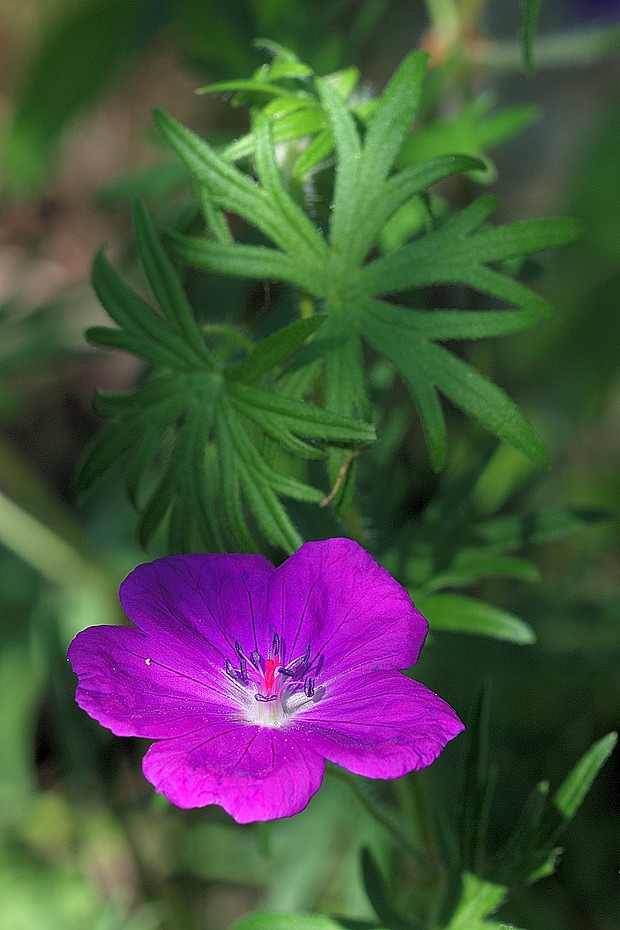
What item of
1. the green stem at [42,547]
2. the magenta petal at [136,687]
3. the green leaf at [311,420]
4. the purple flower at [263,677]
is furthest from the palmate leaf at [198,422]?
the green stem at [42,547]

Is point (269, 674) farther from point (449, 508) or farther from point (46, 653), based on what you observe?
point (46, 653)

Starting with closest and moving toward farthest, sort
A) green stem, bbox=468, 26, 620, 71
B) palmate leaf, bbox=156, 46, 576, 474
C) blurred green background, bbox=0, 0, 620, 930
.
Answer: palmate leaf, bbox=156, 46, 576, 474 < green stem, bbox=468, 26, 620, 71 < blurred green background, bbox=0, 0, 620, 930

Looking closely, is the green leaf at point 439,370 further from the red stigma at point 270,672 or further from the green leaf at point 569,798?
the green leaf at point 569,798

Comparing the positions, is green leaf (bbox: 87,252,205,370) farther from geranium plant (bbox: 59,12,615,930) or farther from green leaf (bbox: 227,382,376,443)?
green leaf (bbox: 227,382,376,443)

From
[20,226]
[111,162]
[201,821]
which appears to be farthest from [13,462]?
[111,162]

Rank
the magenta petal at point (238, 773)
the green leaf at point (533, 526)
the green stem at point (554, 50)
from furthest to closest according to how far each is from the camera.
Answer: the green stem at point (554, 50) → the green leaf at point (533, 526) → the magenta petal at point (238, 773)

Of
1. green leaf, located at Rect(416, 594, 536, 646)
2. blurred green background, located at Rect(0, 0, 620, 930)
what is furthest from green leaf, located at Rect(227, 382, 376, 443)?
blurred green background, located at Rect(0, 0, 620, 930)

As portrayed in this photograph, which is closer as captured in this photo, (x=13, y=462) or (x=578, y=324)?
(x=13, y=462)
